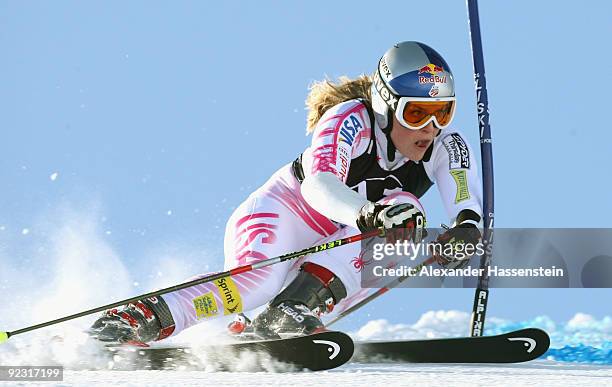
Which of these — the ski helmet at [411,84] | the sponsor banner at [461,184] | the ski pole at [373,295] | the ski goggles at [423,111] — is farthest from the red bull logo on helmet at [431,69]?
the ski pole at [373,295]

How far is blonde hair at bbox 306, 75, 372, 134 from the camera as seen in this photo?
19.2 feet

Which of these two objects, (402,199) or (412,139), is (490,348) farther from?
(412,139)

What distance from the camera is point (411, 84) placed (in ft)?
17.6

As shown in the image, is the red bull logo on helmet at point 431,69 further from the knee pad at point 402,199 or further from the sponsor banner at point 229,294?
the sponsor banner at point 229,294

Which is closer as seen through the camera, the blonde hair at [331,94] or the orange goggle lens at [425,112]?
the orange goggle lens at [425,112]

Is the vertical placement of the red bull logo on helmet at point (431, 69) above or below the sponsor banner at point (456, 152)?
above

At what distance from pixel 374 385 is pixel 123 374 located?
3.77 ft

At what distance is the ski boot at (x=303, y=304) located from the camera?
5.29 m

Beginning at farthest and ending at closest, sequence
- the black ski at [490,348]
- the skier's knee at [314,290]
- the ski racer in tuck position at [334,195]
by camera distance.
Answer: the skier's knee at [314,290]
the ski racer in tuck position at [334,195]
the black ski at [490,348]

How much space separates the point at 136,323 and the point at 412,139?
1766 mm

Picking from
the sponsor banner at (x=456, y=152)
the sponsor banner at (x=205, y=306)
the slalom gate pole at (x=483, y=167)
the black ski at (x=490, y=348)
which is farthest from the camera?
the slalom gate pole at (x=483, y=167)

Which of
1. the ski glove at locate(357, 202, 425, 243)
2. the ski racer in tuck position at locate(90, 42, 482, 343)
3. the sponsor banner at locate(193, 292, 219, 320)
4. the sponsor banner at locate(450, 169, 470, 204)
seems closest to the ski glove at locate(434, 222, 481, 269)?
the ski racer in tuck position at locate(90, 42, 482, 343)

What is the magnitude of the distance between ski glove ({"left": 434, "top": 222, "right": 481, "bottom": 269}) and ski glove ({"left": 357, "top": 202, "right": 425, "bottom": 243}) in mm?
531

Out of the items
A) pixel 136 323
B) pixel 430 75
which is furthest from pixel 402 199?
pixel 136 323
